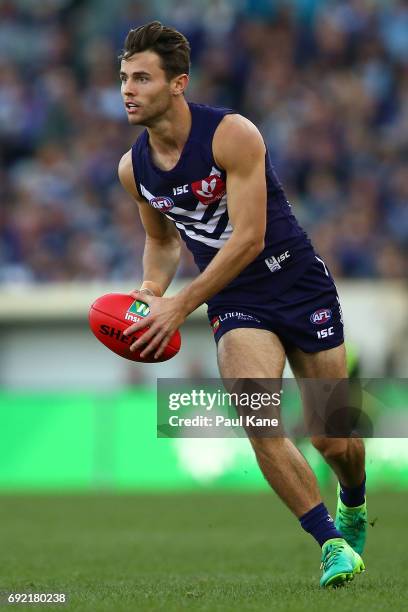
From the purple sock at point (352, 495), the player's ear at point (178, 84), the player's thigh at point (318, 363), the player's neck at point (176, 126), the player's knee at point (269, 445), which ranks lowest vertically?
the player's knee at point (269, 445)

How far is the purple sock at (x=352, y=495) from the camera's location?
6332 mm

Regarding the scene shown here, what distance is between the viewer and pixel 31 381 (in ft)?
55.2

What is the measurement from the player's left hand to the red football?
0.10 m

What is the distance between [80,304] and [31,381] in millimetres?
1702

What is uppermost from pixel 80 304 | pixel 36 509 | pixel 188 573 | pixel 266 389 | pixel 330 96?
pixel 330 96

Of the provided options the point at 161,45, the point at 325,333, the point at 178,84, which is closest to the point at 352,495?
the point at 325,333

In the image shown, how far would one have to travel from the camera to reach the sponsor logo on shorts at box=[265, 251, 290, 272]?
5875 mm

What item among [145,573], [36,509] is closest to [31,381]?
[36,509]

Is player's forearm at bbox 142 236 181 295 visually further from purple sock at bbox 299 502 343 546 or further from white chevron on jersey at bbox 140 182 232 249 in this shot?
purple sock at bbox 299 502 343 546

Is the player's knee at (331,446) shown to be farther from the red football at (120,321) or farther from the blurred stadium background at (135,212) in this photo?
the blurred stadium background at (135,212)

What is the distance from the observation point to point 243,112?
56.5ft

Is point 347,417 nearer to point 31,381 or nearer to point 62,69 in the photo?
point 31,381

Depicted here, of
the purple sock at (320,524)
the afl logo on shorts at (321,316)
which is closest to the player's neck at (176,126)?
the afl logo on shorts at (321,316)

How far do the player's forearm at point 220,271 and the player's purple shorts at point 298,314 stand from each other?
0.34m
